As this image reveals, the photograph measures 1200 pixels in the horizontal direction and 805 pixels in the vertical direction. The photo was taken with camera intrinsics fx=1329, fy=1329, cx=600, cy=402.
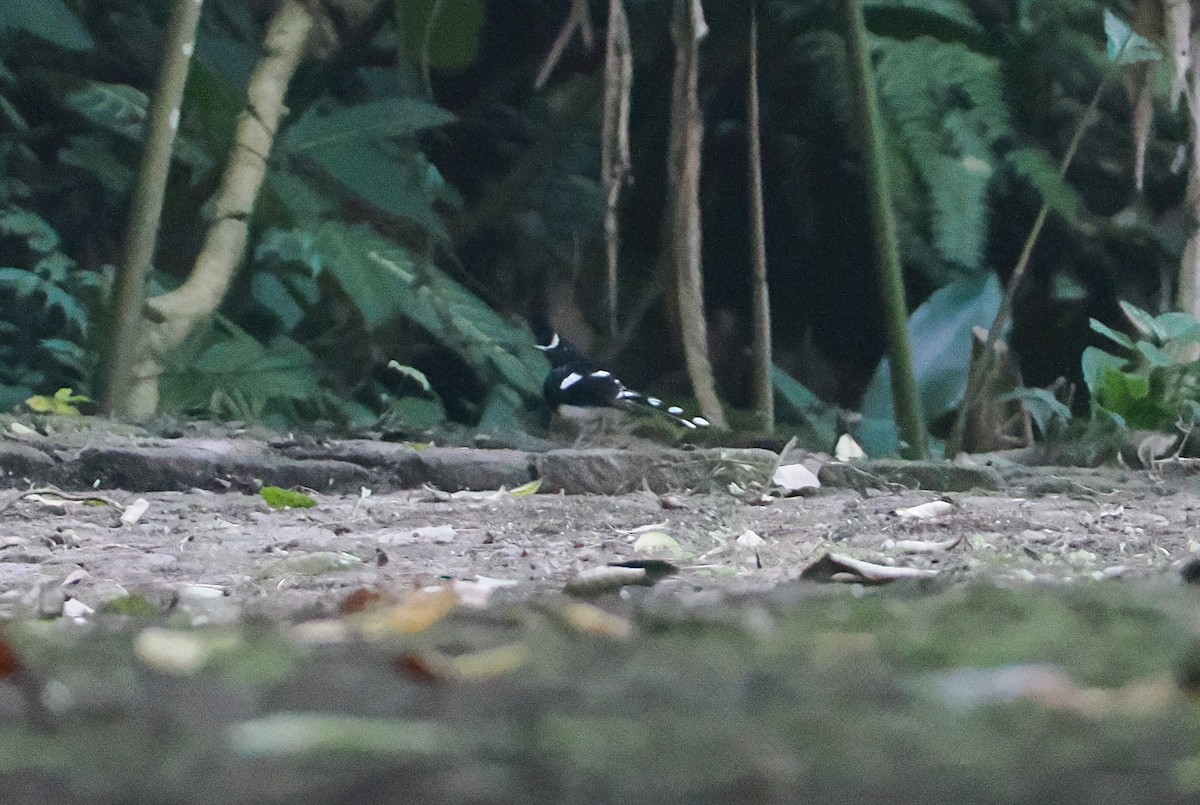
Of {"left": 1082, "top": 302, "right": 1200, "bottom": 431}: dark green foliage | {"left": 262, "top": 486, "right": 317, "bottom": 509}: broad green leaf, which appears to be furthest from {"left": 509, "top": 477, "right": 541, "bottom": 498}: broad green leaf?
{"left": 1082, "top": 302, "right": 1200, "bottom": 431}: dark green foliage

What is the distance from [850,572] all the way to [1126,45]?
10.8 feet

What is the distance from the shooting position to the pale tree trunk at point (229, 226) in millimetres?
4199

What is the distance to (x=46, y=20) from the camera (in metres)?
4.88

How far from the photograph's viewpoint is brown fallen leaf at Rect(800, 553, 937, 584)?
66.1 inches

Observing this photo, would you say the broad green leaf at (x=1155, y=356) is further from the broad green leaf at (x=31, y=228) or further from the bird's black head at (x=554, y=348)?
the broad green leaf at (x=31, y=228)

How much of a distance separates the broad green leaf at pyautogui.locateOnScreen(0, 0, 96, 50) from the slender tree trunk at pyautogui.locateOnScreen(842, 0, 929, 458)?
281 cm

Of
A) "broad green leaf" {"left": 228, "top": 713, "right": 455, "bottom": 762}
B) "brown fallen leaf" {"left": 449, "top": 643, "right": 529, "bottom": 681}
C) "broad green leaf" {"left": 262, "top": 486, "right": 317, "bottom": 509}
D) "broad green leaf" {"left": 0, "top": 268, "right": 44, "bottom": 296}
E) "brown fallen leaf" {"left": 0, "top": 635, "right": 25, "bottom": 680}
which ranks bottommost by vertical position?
"broad green leaf" {"left": 262, "top": 486, "right": 317, "bottom": 509}

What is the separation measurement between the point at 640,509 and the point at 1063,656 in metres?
2.03

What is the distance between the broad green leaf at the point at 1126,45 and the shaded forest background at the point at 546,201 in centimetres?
47

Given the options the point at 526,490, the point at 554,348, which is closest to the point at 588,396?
the point at 554,348

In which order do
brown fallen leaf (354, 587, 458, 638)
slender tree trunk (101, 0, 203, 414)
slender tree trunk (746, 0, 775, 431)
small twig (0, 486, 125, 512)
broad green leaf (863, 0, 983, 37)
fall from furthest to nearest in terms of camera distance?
1. broad green leaf (863, 0, 983, 37)
2. slender tree trunk (746, 0, 775, 431)
3. slender tree trunk (101, 0, 203, 414)
4. small twig (0, 486, 125, 512)
5. brown fallen leaf (354, 587, 458, 638)

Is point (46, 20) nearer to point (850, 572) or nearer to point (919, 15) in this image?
point (919, 15)

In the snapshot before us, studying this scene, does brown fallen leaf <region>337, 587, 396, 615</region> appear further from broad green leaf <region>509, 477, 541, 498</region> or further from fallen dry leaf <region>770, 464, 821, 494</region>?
fallen dry leaf <region>770, 464, 821, 494</region>

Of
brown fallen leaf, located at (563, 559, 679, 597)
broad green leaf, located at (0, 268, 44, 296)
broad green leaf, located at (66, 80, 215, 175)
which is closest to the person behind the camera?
brown fallen leaf, located at (563, 559, 679, 597)
